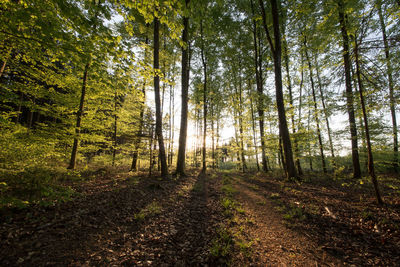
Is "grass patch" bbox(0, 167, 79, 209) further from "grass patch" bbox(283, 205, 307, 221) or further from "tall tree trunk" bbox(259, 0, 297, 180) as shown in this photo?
"tall tree trunk" bbox(259, 0, 297, 180)

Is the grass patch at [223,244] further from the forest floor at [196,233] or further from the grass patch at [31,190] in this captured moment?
the grass patch at [31,190]

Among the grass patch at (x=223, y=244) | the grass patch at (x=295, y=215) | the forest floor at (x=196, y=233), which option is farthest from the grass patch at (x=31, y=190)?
the grass patch at (x=295, y=215)

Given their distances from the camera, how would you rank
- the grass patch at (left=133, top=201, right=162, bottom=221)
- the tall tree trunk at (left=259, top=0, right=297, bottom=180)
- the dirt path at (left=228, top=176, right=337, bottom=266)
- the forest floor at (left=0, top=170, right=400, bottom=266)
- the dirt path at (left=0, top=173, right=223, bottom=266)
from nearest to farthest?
the dirt path at (left=0, top=173, right=223, bottom=266) < the forest floor at (left=0, top=170, right=400, bottom=266) < the dirt path at (left=228, top=176, right=337, bottom=266) < the grass patch at (left=133, top=201, right=162, bottom=221) < the tall tree trunk at (left=259, top=0, right=297, bottom=180)

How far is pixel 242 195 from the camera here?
771cm

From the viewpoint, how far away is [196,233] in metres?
4.11

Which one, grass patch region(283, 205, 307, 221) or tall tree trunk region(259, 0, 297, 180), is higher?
tall tree trunk region(259, 0, 297, 180)

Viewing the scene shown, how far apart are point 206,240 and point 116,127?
13469 mm

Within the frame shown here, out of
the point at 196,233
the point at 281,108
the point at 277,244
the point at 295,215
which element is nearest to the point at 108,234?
the point at 196,233

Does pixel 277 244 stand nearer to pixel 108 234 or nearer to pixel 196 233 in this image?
pixel 196 233

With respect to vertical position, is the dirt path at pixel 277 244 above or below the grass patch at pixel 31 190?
below

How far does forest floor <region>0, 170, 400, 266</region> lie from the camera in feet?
9.59

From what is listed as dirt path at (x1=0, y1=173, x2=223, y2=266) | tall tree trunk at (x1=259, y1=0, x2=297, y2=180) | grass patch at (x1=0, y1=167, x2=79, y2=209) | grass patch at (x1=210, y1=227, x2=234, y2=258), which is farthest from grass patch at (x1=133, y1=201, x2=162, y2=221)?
tall tree trunk at (x1=259, y1=0, x2=297, y2=180)

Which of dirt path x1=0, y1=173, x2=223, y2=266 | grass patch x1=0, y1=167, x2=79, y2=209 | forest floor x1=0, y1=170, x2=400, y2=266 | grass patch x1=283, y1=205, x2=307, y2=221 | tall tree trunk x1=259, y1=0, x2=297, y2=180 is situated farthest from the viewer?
tall tree trunk x1=259, y1=0, x2=297, y2=180

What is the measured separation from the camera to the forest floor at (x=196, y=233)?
2.92 m
